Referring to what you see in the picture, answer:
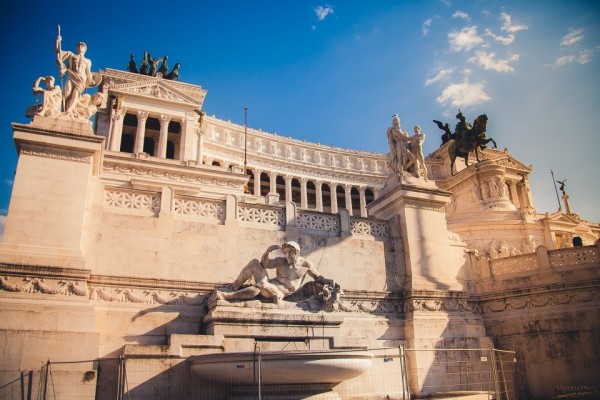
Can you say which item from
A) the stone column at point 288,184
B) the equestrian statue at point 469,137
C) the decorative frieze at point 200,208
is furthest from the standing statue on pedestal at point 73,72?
the stone column at point 288,184

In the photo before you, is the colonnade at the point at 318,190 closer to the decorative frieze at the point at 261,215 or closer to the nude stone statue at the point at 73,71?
the decorative frieze at the point at 261,215

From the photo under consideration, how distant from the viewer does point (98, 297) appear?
1156 cm

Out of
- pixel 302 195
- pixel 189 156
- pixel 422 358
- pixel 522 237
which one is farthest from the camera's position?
pixel 302 195

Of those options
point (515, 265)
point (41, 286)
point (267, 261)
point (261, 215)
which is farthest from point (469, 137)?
point (41, 286)

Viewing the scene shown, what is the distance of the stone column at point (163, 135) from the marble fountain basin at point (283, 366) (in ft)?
157

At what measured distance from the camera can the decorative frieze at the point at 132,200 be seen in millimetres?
12922

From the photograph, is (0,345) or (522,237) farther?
(522,237)

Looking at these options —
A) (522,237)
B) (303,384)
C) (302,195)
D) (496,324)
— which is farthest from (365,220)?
(302,195)

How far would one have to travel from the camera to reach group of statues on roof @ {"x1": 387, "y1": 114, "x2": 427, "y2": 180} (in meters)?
17.3

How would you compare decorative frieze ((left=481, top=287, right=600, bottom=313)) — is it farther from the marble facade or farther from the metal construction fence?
the metal construction fence

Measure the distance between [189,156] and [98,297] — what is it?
45.2 m

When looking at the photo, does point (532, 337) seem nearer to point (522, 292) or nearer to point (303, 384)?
point (522, 292)

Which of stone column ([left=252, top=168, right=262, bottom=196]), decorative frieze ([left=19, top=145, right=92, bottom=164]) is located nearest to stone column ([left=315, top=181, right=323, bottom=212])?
stone column ([left=252, top=168, right=262, bottom=196])

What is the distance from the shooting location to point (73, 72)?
44.7 feet
